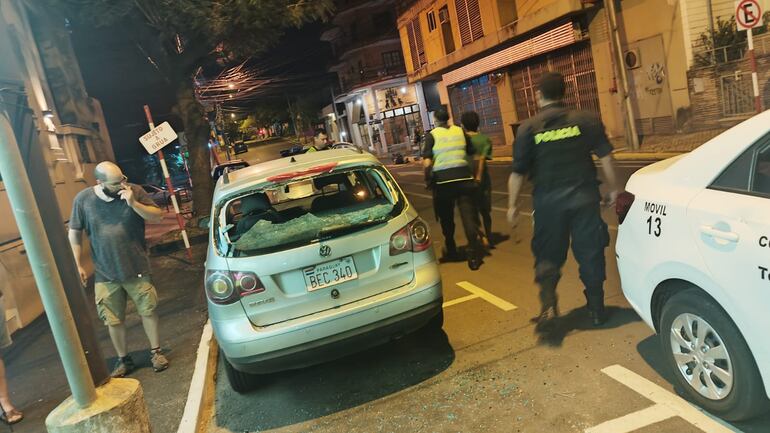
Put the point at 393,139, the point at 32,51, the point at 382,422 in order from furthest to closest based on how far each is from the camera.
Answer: the point at 393,139 < the point at 32,51 < the point at 382,422

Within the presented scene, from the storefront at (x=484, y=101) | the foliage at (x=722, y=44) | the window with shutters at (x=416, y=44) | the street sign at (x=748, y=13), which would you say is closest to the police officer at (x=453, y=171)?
the street sign at (x=748, y=13)

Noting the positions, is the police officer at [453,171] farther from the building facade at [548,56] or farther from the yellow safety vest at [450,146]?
the building facade at [548,56]

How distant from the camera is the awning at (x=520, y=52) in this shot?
1777 centimetres

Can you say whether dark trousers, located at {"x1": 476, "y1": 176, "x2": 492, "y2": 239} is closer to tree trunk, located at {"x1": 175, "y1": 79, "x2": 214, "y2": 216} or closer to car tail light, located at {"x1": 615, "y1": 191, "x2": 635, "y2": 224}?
car tail light, located at {"x1": 615, "y1": 191, "x2": 635, "y2": 224}

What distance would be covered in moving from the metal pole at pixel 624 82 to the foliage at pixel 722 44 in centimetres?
199

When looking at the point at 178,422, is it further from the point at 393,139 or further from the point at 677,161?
the point at 393,139

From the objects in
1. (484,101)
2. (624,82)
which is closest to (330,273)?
(624,82)

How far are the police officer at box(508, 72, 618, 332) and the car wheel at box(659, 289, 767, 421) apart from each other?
1106 mm

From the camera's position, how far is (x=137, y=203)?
16.3 feet

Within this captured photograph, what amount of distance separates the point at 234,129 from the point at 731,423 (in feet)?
293

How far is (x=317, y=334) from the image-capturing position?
3822 millimetres

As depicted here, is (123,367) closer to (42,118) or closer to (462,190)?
(462,190)

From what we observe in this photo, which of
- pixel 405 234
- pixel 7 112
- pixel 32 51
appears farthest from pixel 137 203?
pixel 32 51

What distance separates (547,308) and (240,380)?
253cm
